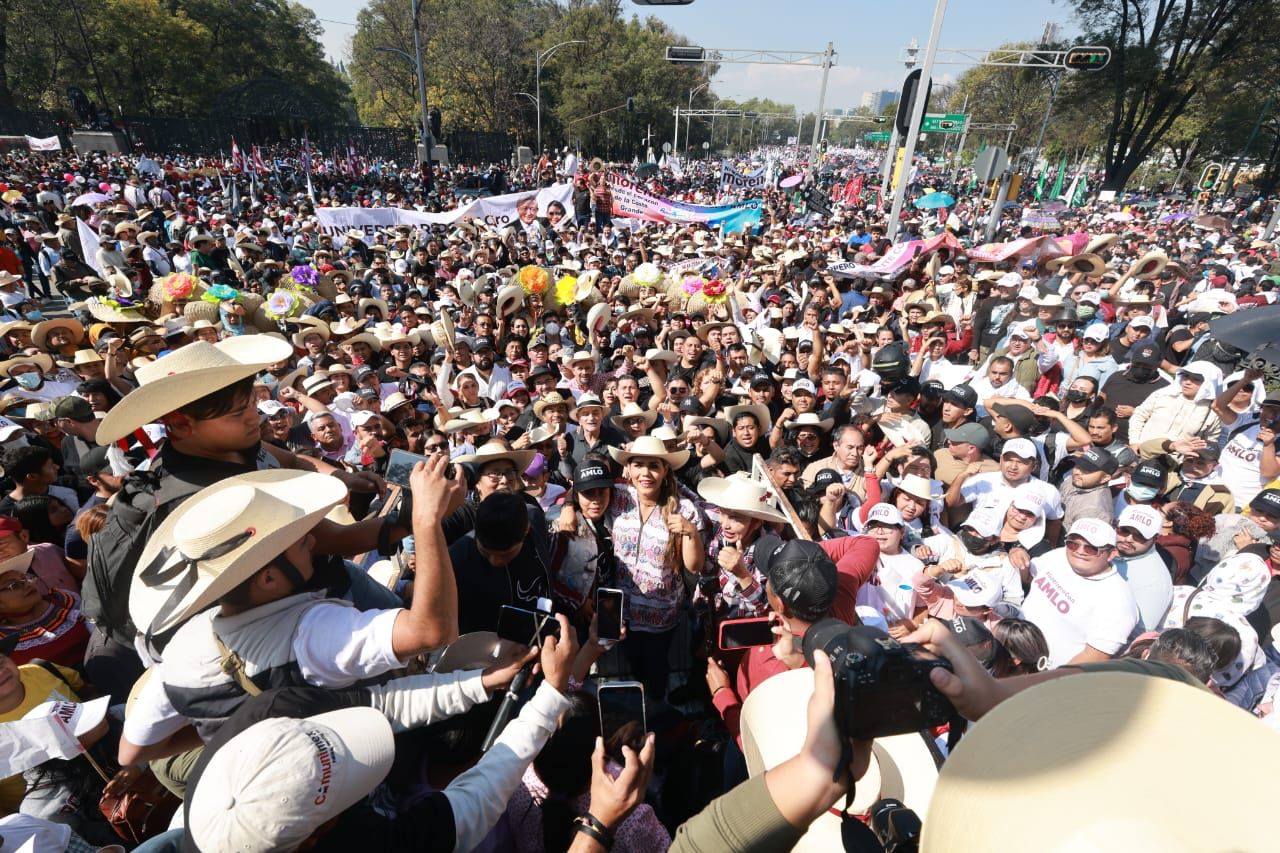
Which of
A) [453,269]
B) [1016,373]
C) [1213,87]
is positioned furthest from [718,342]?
[1213,87]

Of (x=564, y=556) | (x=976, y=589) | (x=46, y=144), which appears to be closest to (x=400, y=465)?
(x=564, y=556)

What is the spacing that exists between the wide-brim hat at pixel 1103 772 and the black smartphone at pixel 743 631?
1.36m

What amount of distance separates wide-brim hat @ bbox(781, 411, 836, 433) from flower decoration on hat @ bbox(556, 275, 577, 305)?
5.18 m

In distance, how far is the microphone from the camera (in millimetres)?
1937

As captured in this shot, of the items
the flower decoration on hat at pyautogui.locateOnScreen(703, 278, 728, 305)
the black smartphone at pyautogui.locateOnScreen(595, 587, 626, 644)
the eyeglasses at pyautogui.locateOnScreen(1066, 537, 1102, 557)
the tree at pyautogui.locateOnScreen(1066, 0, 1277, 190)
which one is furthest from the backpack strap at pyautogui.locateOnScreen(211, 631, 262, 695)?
the tree at pyautogui.locateOnScreen(1066, 0, 1277, 190)

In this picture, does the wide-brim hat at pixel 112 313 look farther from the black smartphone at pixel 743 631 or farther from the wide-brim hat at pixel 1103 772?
the wide-brim hat at pixel 1103 772

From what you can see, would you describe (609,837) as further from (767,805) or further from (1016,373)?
(1016,373)

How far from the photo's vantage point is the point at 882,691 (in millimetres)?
1235

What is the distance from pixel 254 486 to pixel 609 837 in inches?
60.4

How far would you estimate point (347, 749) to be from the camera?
131 centimetres

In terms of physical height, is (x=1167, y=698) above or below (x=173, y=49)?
below

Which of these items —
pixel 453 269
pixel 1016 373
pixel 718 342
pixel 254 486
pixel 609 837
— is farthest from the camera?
pixel 453 269

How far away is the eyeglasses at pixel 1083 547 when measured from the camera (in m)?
3.12

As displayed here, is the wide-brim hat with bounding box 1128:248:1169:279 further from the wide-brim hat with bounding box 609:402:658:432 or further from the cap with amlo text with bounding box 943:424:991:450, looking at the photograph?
the wide-brim hat with bounding box 609:402:658:432
